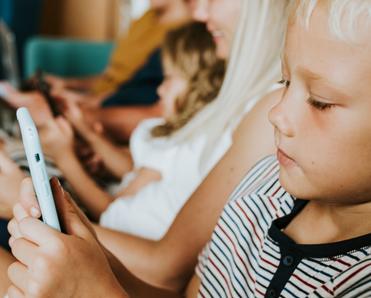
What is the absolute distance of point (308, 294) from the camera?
616 millimetres

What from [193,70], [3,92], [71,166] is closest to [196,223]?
[71,166]

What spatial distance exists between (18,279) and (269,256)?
0.93ft

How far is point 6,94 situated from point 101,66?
90 cm

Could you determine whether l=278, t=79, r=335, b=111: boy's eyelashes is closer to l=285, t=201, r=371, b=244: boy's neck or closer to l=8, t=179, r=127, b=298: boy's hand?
l=285, t=201, r=371, b=244: boy's neck

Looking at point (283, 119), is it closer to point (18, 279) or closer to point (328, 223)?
point (328, 223)

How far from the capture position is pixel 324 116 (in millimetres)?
567

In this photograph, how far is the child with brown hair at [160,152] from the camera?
1146mm

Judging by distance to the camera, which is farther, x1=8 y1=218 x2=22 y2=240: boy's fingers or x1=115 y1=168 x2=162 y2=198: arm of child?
x1=115 y1=168 x2=162 y2=198: arm of child

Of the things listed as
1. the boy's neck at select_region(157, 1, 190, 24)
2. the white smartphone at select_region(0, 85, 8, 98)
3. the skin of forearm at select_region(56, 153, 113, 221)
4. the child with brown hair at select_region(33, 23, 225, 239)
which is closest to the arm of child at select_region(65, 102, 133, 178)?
the child with brown hair at select_region(33, 23, 225, 239)

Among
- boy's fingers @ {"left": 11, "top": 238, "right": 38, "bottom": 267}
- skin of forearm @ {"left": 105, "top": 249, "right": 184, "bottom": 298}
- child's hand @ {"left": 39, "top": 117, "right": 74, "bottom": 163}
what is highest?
boy's fingers @ {"left": 11, "top": 238, "right": 38, "bottom": 267}

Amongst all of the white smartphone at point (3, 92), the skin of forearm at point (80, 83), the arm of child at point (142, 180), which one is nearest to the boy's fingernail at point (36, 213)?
the arm of child at point (142, 180)

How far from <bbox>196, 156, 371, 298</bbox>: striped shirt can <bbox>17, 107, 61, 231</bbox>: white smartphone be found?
9.6 inches

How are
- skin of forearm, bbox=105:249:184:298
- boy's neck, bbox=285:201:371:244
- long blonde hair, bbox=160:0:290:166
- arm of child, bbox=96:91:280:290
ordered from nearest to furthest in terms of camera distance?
boy's neck, bbox=285:201:371:244 < skin of forearm, bbox=105:249:184:298 < arm of child, bbox=96:91:280:290 < long blonde hair, bbox=160:0:290:166

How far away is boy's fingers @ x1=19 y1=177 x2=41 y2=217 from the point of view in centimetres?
61
